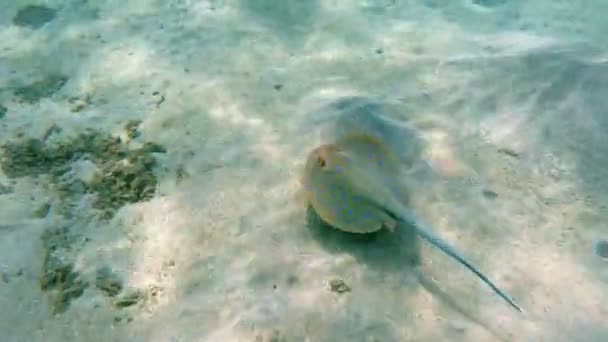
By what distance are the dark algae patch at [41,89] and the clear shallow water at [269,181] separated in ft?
0.12

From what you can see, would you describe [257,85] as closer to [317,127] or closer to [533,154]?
[317,127]

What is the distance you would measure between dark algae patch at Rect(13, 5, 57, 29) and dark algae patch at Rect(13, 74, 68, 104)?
184cm

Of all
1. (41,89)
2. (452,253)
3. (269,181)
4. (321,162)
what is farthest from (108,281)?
(41,89)

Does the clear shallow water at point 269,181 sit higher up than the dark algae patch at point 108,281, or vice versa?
the clear shallow water at point 269,181

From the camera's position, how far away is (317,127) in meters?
5.62

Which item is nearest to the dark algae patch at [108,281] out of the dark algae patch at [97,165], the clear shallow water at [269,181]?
the clear shallow water at [269,181]

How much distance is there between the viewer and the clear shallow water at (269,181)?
3830 millimetres

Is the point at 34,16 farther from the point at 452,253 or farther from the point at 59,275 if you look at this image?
the point at 452,253

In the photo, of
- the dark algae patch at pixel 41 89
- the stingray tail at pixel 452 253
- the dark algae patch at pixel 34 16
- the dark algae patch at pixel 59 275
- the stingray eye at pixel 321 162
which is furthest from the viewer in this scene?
the dark algae patch at pixel 34 16

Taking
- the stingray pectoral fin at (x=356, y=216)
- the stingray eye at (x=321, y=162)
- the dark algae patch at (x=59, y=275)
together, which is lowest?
the dark algae patch at (x=59, y=275)

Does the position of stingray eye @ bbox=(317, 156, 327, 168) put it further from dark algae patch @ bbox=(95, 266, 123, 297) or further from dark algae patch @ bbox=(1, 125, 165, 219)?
dark algae patch @ bbox=(95, 266, 123, 297)

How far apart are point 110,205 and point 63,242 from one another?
543 mm

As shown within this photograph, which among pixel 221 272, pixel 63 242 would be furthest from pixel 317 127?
pixel 63 242

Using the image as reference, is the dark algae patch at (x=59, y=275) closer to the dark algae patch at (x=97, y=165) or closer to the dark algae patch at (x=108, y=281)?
the dark algae patch at (x=108, y=281)
